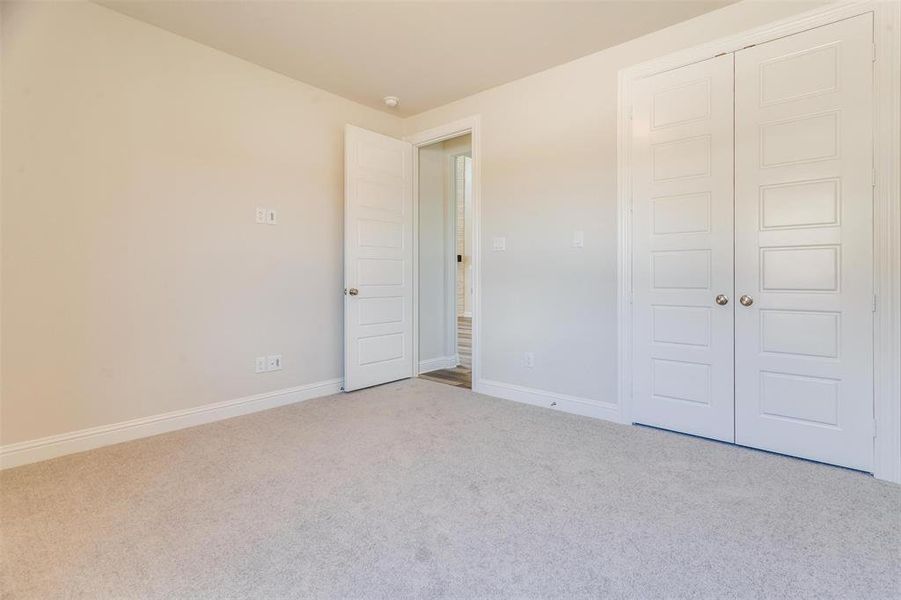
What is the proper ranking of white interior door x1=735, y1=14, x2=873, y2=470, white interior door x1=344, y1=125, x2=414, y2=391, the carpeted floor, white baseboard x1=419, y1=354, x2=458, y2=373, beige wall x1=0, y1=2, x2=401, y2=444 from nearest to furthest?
1. the carpeted floor
2. white interior door x1=735, y1=14, x2=873, y2=470
3. beige wall x1=0, y1=2, x2=401, y2=444
4. white interior door x1=344, y1=125, x2=414, y2=391
5. white baseboard x1=419, y1=354, x2=458, y2=373

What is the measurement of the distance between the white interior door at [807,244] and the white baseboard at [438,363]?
9.07ft

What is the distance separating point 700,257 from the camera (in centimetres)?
263

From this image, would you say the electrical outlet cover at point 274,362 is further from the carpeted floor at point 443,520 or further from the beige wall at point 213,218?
the carpeted floor at point 443,520

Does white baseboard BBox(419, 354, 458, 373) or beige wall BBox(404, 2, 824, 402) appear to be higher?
beige wall BBox(404, 2, 824, 402)

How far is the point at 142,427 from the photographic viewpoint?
2.69 m

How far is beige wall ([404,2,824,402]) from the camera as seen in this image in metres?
2.98

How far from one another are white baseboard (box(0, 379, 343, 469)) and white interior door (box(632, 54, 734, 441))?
2.62m

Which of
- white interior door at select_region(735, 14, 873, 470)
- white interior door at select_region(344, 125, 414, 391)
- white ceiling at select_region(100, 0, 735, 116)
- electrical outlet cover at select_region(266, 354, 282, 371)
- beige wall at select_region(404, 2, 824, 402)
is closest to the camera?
white interior door at select_region(735, 14, 873, 470)

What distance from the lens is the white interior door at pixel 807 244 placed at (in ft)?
7.13

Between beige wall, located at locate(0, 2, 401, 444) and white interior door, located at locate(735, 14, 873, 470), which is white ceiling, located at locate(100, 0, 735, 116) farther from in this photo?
white interior door, located at locate(735, 14, 873, 470)

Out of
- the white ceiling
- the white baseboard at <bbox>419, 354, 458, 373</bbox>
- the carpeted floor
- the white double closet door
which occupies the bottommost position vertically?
the carpeted floor

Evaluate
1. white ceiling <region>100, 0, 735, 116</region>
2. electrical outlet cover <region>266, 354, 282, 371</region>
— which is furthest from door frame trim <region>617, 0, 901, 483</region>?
electrical outlet cover <region>266, 354, 282, 371</region>

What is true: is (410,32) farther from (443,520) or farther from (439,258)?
(443,520)

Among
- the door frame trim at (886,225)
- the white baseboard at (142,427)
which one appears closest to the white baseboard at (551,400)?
the door frame trim at (886,225)
